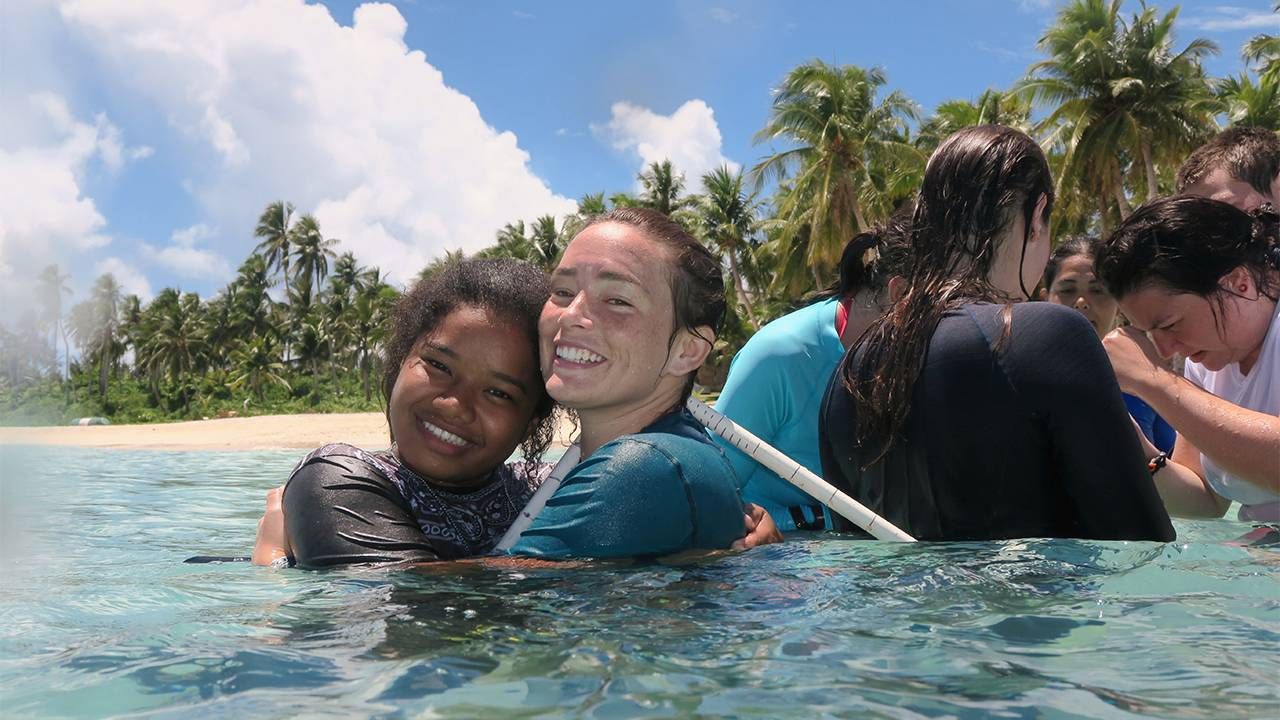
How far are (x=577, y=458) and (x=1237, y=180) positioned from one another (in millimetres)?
A: 3430

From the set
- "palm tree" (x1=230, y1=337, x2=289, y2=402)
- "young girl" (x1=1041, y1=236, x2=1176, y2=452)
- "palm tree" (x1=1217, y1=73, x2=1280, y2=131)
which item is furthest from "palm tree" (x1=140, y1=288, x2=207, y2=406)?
"young girl" (x1=1041, y1=236, x2=1176, y2=452)

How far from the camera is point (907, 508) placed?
3012 mm

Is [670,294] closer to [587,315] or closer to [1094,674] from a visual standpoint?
[587,315]

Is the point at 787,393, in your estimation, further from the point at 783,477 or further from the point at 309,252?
the point at 309,252

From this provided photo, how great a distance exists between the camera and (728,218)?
147ft

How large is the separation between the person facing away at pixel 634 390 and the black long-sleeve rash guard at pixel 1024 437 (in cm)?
58

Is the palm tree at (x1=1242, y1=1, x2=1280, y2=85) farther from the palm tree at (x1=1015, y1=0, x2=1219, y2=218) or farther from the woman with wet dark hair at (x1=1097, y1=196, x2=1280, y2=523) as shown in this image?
the woman with wet dark hair at (x1=1097, y1=196, x2=1280, y2=523)

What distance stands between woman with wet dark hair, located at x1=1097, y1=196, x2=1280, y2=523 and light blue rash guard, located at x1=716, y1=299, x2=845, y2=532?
1.05 m

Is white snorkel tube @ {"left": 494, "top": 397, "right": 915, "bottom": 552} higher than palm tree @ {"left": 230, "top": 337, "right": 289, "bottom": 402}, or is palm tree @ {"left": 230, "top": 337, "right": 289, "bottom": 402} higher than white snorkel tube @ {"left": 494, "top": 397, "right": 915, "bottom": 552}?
palm tree @ {"left": 230, "top": 337, "right": 289, "bottom": 402}

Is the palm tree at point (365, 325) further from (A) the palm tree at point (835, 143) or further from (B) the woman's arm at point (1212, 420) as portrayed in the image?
(B) the woman's arm at point (1212, 420)

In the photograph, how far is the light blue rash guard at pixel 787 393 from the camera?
3988 millimetres

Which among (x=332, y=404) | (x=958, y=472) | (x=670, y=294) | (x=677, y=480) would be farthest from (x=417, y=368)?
(x=332, y=404)

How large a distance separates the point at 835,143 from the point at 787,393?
34812 millimetres

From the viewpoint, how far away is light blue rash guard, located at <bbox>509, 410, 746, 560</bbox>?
2.39 meters
